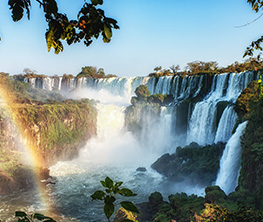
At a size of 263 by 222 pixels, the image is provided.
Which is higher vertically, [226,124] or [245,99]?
[245,99]

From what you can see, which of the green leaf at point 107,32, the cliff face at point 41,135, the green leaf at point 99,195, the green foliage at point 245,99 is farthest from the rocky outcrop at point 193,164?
the green leaf at point 107,32

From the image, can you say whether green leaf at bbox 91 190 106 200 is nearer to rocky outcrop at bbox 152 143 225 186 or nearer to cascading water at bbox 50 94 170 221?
cascading water at bbox 50 94 170 221

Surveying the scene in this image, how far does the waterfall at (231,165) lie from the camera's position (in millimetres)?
14664

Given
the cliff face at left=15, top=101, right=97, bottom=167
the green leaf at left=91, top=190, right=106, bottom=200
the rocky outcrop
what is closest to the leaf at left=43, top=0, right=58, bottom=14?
the green leaf at left=91, top=190, right=106, bottom=200

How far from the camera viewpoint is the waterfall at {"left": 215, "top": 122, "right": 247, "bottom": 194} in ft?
48.1

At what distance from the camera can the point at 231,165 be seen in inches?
597

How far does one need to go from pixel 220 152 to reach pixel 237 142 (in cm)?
393

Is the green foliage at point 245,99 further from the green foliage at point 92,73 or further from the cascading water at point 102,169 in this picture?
the green foliage at point 92,73

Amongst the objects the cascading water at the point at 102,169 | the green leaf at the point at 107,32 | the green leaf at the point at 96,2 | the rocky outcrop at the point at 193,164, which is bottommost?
the cascading water at the point at 102,169

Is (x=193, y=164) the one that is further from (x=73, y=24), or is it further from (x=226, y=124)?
(x=73, y=24)

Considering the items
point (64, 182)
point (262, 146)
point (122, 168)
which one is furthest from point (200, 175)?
point (64, 182)

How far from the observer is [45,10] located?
170 cm

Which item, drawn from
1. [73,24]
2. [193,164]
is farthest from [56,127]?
[73,24]

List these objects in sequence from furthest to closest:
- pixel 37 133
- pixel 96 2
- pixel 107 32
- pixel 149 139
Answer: pixel 149 139
pixel 37 133
pixel 107 32
pixel 96 2
